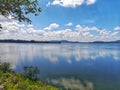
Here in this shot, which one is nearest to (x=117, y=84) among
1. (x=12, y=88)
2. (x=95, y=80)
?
(x=95, y=80)

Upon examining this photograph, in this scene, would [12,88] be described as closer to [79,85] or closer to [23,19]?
[23,19]

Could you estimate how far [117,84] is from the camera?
2764 cm

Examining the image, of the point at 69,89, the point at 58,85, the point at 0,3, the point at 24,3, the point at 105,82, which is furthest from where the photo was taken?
the point at 105,82

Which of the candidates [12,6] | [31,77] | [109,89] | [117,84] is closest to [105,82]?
[117,84]

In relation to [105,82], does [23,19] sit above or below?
above

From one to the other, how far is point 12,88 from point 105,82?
51.5 ft

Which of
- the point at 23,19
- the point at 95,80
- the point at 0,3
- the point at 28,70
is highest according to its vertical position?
the point at 0,3

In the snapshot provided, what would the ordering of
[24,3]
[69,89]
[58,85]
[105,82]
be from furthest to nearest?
[105,82], [58,85], [69,89], [24,3]

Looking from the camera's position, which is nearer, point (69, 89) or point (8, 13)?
point (8, 13)

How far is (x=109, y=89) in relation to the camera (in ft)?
81.7

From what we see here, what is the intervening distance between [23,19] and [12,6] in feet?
5.51

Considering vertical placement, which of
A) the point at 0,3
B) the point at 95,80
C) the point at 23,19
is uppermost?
the point at 0,3

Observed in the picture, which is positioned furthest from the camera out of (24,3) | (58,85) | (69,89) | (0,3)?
(58,85)

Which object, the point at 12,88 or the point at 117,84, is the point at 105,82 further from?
the point at 12,88
